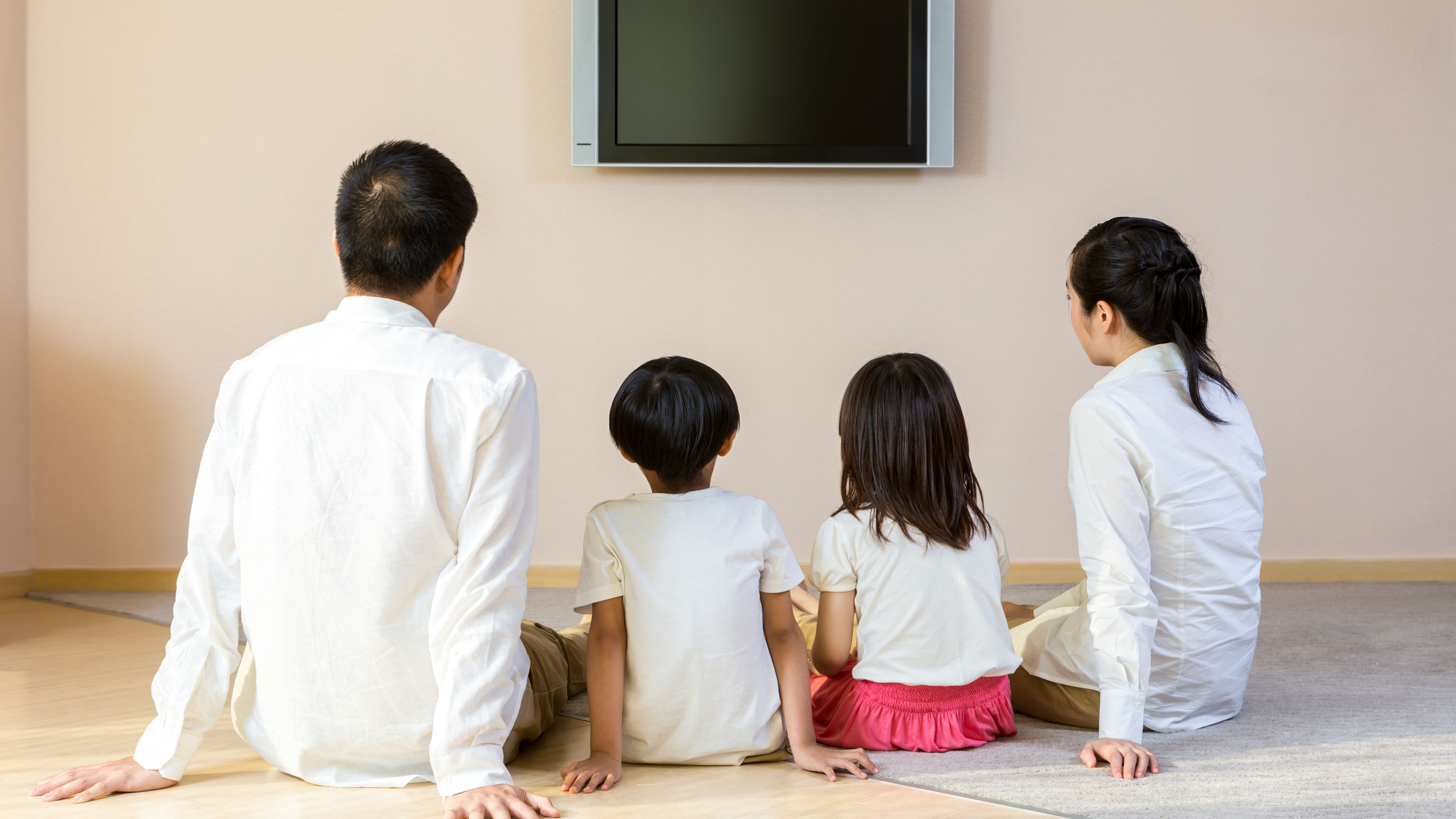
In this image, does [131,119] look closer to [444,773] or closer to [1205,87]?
[444,773]

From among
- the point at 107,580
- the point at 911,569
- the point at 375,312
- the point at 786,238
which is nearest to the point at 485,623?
the point at 375,312

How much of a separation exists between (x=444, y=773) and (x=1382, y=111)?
3.11 metres

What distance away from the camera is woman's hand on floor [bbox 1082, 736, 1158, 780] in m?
1.40

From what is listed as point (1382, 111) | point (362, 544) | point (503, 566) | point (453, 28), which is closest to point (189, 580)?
point (362, 544)

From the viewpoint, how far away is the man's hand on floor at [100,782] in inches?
50.4

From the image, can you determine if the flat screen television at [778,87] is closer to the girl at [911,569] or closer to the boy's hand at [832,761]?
the girl at [911,569]

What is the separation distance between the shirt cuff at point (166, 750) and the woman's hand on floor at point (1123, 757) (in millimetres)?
1167

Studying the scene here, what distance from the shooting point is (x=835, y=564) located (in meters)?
1.53

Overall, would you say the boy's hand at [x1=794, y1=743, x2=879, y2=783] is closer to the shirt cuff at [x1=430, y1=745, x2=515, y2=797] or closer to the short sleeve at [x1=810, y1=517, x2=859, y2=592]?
the short sleeve at [x1=810, y1=517, x2=859, y2=592]

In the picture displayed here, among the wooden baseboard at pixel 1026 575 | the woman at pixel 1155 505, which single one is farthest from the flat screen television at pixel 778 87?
the woman at pixel 1155 505

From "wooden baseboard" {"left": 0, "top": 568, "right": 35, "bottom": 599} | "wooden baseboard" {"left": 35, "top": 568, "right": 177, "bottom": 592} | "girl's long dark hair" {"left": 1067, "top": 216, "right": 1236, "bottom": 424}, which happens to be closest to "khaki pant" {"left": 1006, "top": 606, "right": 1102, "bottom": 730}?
"girl's long dark hair" {"left": 1067, "top": 216, "right": 1236, "bottom": 424}

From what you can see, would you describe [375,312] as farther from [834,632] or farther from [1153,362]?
[1153,362]

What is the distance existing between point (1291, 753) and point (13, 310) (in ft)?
10.5

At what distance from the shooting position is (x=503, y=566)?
4.05 ft
